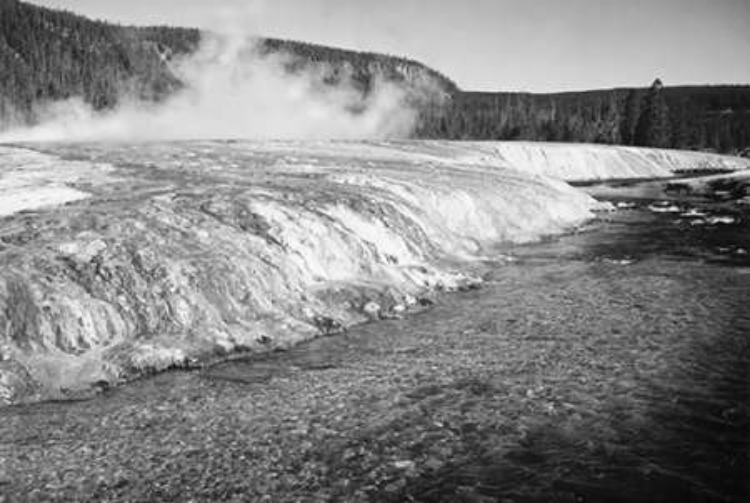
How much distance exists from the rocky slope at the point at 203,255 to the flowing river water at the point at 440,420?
1413 millimetres

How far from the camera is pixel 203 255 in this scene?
899 inches

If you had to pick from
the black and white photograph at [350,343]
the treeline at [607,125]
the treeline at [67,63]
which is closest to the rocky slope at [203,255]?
the black and white photograph at [350,343]

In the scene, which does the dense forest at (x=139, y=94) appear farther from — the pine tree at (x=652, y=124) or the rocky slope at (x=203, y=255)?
the rocky slope at (x=203, y=255)

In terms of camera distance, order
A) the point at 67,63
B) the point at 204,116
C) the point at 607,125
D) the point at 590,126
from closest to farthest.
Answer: the point at 67,63 < the point at 590,126 < the point at 607,125 < the point at 204,116

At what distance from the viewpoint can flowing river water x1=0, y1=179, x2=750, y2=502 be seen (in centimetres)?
1176

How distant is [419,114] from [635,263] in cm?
17217

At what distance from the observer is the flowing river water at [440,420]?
11.8 m

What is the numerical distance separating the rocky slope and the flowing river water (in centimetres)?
141

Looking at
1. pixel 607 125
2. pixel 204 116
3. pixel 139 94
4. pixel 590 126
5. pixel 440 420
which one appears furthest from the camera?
pixel 204 116

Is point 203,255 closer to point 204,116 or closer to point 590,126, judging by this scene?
point 590,126

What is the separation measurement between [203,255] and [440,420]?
1157 centimetres

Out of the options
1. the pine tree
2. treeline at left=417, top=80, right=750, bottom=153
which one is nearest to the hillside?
treeline at left=417, top=80, right=750, bottom=153

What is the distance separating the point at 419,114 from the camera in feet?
655

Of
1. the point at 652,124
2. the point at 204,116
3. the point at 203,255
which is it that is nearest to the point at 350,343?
the point at 203,255
